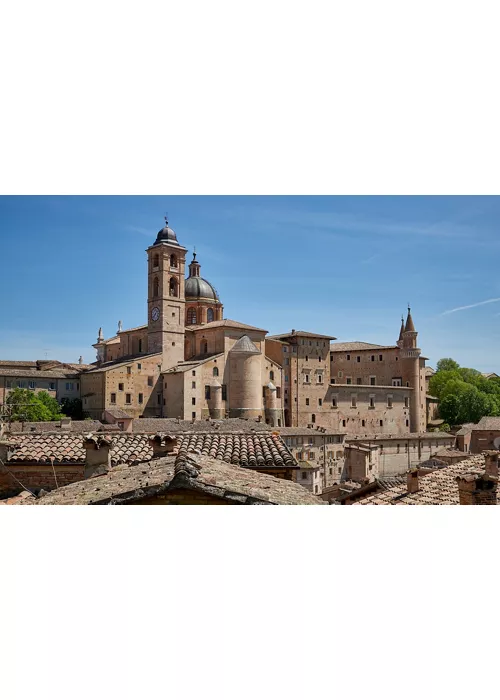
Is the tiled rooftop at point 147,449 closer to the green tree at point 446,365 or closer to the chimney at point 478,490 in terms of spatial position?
the chimney at point 478,490

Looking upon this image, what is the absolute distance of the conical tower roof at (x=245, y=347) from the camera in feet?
103

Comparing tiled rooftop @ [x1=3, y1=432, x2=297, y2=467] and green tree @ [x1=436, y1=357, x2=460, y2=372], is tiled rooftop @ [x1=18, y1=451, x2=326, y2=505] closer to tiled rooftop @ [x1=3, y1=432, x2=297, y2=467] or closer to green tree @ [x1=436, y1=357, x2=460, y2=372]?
tiled rooftop @ [x1=3, y1=432, x2=297, y2=467]

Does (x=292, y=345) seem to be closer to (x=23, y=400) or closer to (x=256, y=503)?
(x=23, y=400)

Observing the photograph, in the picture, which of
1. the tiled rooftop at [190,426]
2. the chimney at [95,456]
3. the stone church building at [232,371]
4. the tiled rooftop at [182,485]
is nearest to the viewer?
the tiled rooftop at [182,485]

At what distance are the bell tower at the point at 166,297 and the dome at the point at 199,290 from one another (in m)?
4.99

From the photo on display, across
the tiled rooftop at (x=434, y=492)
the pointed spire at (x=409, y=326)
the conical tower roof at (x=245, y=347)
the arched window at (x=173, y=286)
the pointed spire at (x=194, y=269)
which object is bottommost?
the tiled rooftop at (x=434, y=492)

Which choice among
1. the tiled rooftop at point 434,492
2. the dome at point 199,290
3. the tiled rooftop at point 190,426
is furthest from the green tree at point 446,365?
the tiled rooftop at point 434,492

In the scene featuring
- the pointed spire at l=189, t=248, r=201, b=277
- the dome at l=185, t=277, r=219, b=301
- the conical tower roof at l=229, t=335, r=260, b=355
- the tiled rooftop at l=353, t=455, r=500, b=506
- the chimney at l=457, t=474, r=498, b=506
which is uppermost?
the pointed spire at l=189, t=248, r=201, b=277

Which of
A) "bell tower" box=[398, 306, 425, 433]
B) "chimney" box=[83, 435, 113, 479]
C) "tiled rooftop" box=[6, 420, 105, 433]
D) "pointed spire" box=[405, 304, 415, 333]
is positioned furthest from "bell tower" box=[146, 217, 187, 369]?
"chimney" box=[83, 435, 113, 479]

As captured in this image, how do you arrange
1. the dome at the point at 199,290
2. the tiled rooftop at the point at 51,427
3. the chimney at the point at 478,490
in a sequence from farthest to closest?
the dome at the point at 199,290, the tiled rooftop at the point at 51,427, the chimney at the point at 478,490

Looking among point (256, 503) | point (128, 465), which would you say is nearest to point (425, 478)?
point (128, 465)

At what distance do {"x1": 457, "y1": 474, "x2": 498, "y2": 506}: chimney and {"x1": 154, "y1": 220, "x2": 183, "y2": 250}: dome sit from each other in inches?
1109

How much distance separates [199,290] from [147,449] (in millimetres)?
30818

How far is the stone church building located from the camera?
98.2 feet
